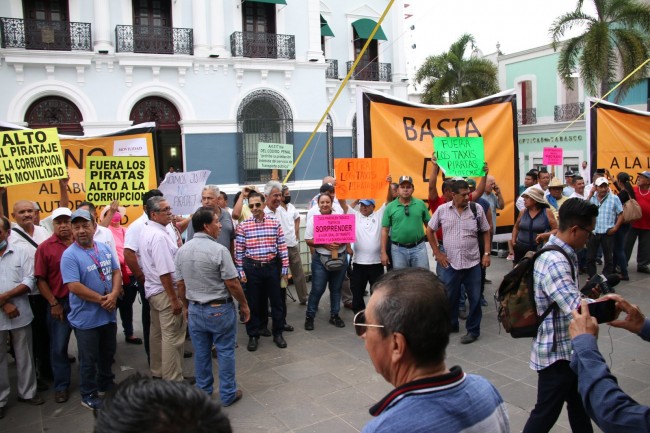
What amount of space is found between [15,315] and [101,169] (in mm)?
2150

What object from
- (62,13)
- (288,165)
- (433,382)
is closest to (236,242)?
(288,165)

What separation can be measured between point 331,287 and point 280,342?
112 cm

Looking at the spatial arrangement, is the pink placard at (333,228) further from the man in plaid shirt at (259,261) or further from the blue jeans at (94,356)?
the blue jeans at (94,356)

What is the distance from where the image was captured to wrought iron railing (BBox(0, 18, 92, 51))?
55.2 ft

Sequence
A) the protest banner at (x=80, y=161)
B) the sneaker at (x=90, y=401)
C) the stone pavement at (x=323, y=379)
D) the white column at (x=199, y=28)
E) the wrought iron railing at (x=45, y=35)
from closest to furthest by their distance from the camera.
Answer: the stone pavement at (x=323, y=379) < the sneaker at (x=90, y=401) < the protest banner at (x=80, y=161) < the wrought iron railing at (x=45, y=35) < the white column at (x=199, y=28)

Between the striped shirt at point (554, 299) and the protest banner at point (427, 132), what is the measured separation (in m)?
3.55

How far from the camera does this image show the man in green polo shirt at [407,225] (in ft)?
21.1

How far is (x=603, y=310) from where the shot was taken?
229 cm

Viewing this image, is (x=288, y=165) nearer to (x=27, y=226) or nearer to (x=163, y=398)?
(x=27, y=226)

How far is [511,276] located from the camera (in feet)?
10.7

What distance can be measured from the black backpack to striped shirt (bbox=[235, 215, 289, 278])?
3.14 meters

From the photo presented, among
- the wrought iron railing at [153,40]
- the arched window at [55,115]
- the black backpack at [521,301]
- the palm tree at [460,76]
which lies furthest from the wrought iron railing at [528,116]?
the black backpack at [521,301]

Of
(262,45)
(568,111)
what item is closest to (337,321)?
(262,45)

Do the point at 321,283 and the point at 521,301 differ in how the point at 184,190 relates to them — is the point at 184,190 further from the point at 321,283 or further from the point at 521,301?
the point at 521,301
